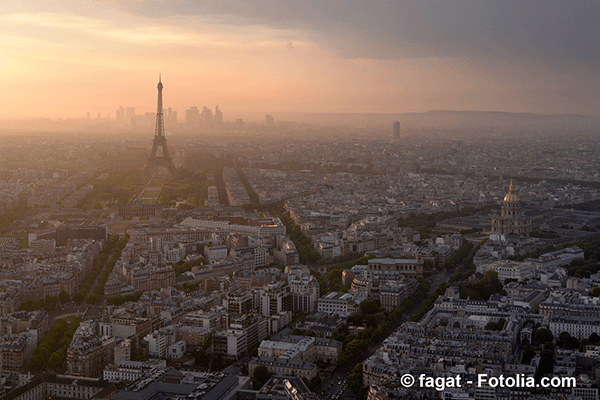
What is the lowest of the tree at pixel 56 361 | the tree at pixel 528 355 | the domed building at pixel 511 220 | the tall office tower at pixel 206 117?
the tree at pixel 56 361

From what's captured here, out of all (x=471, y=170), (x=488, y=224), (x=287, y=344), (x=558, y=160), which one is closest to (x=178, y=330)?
(x=287, y=344)

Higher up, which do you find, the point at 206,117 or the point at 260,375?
the point at 206,117

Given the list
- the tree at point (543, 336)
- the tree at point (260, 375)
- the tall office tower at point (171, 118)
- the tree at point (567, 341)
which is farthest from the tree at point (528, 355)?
the tall office tower at point (171, 118)

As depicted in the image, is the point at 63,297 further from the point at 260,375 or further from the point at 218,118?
the point at 218,118

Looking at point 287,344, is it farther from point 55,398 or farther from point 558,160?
point 558,160

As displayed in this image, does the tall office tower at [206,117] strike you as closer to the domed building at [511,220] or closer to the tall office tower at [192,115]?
the tall office tower at [192,115]

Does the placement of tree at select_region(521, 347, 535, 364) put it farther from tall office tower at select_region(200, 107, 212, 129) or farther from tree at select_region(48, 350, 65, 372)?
tall office tower at select_region(200, 107, 212, 129)

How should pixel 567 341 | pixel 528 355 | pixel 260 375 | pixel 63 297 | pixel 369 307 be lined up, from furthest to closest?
pixel 63 297, pixel 369 307, pixel 567 341, pixel 528 355, pixel 260 375

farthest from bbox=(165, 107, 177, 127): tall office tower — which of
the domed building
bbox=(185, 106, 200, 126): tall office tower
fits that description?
the domed building

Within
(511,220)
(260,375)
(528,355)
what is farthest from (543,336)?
(511,220)
